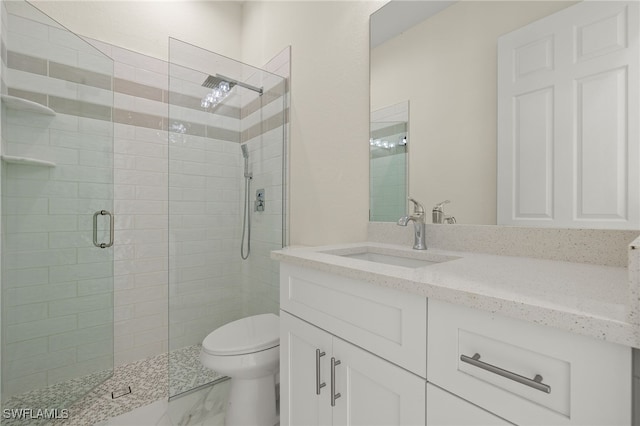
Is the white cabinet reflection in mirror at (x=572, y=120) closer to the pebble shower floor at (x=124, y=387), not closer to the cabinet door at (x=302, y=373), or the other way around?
the cabinet door at (x=302, y=373)

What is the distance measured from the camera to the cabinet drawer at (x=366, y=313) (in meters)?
0.74

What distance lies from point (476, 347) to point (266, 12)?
8.44 ft

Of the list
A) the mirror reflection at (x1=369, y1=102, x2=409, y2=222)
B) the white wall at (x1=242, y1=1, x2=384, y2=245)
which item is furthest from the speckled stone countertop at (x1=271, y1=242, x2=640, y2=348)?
the white wall at (x1=242, y1=1, x2=384, y2=245)

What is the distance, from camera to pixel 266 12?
2316 millimetres

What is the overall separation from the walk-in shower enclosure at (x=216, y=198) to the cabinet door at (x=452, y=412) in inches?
52.2

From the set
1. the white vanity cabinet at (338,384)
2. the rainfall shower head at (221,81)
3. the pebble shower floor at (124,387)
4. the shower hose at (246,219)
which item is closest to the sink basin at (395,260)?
the white vanity cabinet at (338,384)

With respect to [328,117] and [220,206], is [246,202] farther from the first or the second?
[328,117]

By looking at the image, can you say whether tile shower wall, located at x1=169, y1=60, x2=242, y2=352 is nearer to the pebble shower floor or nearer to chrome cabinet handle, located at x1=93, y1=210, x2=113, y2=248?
the pebble shower floor

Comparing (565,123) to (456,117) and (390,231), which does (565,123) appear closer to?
(456,117)

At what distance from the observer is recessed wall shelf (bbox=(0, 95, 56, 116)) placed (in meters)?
1.46

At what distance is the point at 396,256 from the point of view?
4.37 feet

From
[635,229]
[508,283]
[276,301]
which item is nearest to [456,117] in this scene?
[635,229]

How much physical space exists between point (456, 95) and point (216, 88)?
138cm

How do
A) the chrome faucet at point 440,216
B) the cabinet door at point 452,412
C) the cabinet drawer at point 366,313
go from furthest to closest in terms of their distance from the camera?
the chrome faucet at point 440,216, the cabinet drawer at point 366,313, the cabinet door at point 452,412
